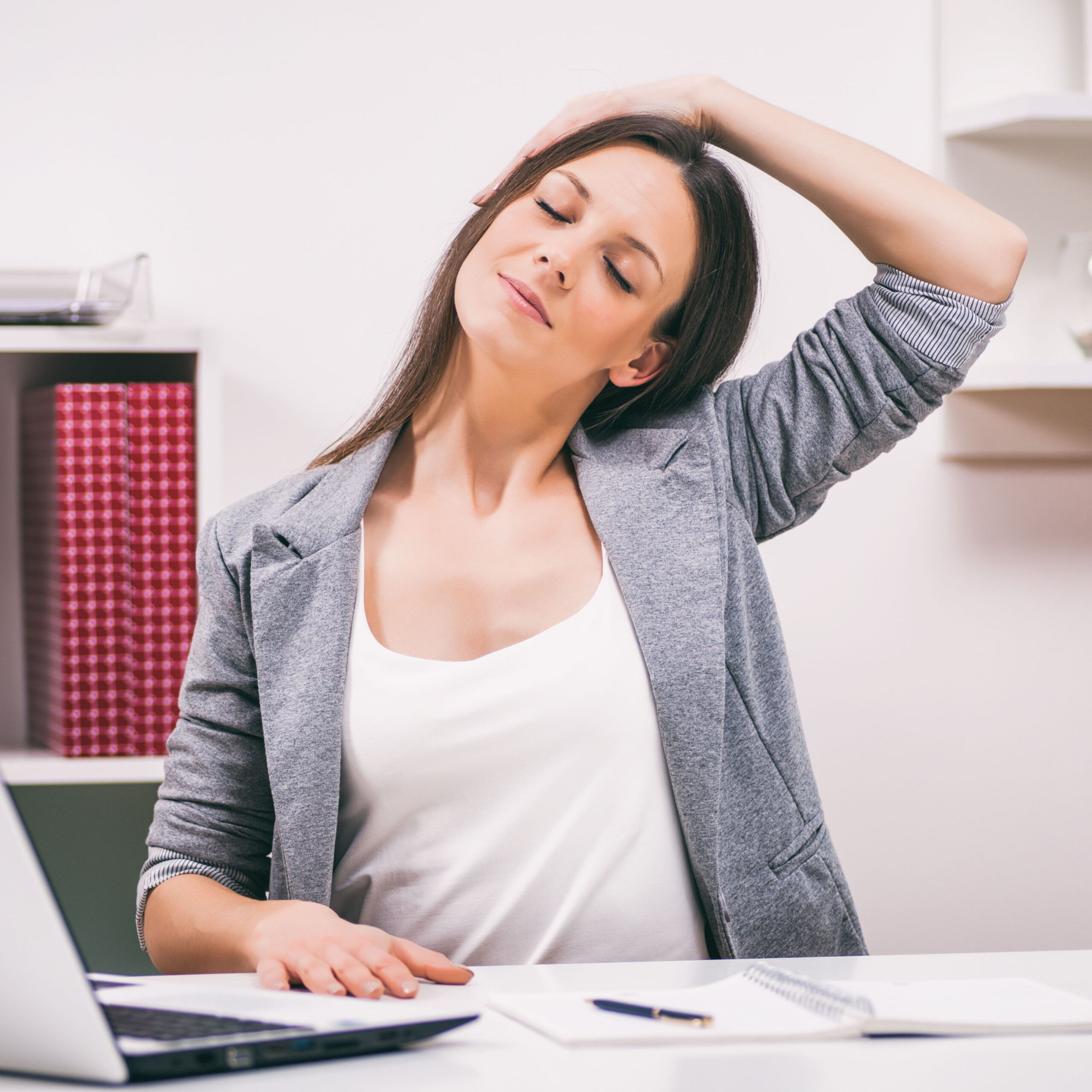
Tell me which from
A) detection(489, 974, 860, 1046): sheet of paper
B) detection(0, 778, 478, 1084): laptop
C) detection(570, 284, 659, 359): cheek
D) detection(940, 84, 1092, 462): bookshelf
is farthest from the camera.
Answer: detection(940, 84, 1092, 462): bookshelf

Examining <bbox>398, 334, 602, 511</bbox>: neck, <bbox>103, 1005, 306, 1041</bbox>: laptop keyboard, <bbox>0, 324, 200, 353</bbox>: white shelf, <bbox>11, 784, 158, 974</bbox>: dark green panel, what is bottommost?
<bbox>11, 784, 158, 974</bbox>: dark green panel

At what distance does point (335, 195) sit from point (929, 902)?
4.27 ft

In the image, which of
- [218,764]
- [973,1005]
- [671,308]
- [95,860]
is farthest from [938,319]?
[95,860]

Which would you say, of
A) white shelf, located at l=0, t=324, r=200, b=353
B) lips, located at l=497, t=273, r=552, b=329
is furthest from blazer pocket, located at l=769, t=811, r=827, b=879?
white shelf, located at l=0, t=324, r=200, b=353

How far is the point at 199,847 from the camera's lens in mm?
994

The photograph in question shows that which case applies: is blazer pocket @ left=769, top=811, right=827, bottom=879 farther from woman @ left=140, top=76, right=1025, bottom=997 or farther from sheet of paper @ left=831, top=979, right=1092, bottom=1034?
sheet of paper @ left=831, top=979, right=1092, bottom=1034

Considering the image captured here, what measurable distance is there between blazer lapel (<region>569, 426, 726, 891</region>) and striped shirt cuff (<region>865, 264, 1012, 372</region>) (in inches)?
8.7

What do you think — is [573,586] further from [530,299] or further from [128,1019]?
[128,1019]

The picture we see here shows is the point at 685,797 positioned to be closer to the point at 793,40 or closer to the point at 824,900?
the point at 824,900

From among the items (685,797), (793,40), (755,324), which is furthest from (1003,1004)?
(793,40)

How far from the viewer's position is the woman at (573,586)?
99cm

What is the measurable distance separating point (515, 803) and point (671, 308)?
0.52 metres

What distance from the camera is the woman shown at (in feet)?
3.26

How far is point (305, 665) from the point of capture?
993 mm
